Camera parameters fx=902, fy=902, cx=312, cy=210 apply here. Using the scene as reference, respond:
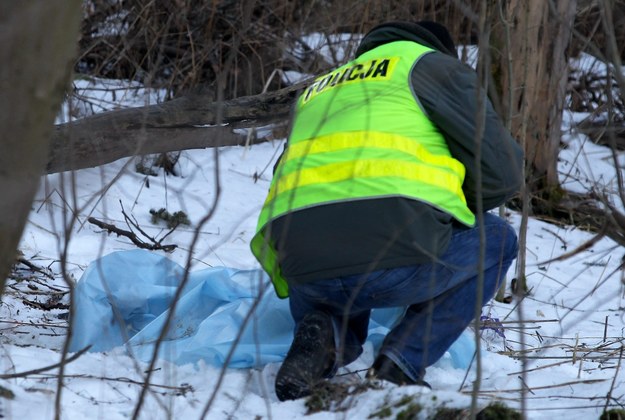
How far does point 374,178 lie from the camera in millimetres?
2705

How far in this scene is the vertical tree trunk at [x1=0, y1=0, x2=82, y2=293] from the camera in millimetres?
1508

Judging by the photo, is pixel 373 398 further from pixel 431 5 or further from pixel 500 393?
pixel 431 5

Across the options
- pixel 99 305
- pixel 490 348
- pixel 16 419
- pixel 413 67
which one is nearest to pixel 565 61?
pixel 490 348

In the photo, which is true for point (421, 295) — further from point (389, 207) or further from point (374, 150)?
point (374, 150)

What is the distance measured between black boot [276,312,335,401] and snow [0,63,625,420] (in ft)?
0.19

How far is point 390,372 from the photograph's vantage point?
2887 mm

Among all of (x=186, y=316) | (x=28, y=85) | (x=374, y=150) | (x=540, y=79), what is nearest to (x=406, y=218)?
(x=374, y=150)

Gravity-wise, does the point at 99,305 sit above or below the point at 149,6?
below

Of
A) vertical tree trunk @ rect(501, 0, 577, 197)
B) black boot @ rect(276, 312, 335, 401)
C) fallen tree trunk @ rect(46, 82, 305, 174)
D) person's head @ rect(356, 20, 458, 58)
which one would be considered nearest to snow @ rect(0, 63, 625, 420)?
black boot @ rect(276, 312, 335, 401)

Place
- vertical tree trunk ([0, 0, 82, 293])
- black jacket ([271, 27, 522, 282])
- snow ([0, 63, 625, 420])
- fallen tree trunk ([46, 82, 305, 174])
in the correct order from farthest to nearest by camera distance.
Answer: fallen tree trunk ([46, 82, 305, 174])
black jacket ([271, 27, 522, 282])
snow ([0, 63, 625, 420])
vertical tree trunk ([0, 0, 82, 293])

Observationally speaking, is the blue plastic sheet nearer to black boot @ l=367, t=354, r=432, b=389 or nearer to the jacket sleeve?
black boot @ l=367, t=354, r=432, b=389

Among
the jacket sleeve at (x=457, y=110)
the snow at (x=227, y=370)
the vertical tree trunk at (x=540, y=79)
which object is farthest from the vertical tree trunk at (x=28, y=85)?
the vertical tree trunk at (x=540, y=79)

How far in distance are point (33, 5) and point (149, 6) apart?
508 centimetres

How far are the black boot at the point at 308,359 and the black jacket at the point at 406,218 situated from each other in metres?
0.16
